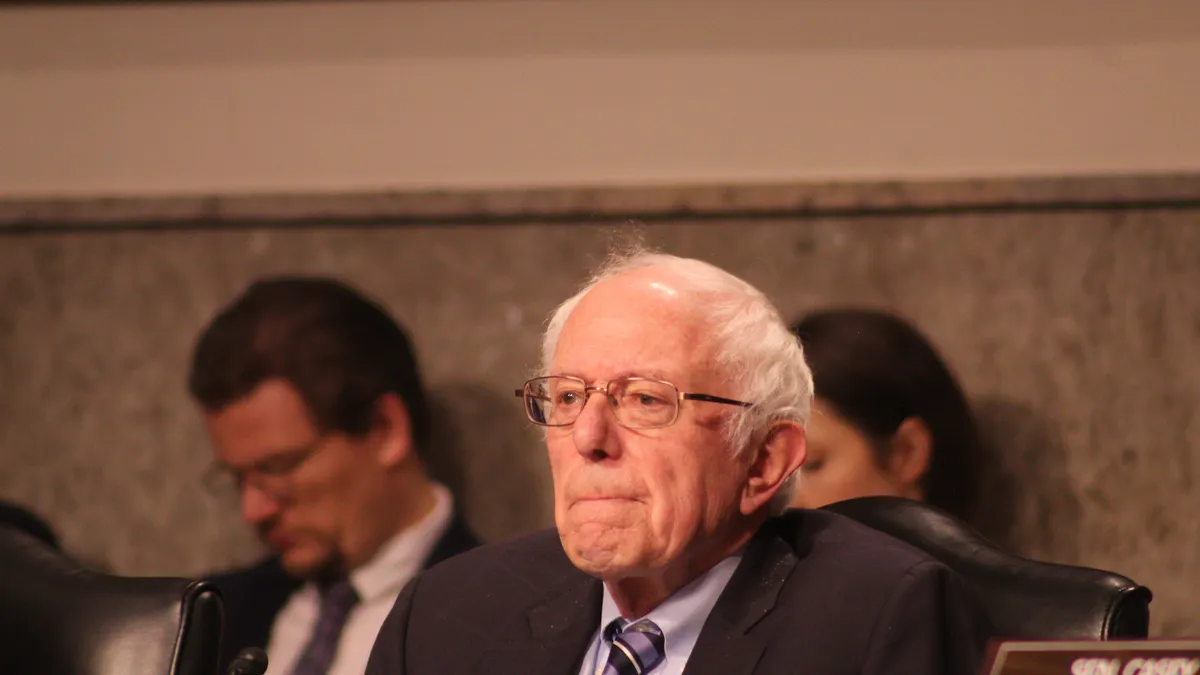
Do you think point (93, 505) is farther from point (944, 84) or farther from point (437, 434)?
point (944, 84)

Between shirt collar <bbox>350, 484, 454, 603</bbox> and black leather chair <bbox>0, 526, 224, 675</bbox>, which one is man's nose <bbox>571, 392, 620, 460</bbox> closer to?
black leather chair <bbox>0, 526, 224, 675</bbox>

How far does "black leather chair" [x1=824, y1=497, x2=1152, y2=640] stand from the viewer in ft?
5.48

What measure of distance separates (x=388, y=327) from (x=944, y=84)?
128cm

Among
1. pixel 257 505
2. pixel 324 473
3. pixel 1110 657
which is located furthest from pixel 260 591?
pixel 1110 657

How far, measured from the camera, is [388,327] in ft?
9.59

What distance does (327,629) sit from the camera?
9.27ft

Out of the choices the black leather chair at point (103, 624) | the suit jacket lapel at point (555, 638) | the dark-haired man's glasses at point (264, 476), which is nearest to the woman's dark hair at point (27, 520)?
the dark-haired man's glasses at point (264, 476)

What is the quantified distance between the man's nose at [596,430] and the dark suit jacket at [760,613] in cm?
23

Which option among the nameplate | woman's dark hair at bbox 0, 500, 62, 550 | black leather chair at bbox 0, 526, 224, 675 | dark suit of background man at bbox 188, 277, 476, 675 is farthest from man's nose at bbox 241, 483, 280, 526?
the nameplate

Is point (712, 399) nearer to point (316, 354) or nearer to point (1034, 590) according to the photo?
point (1034, 590)

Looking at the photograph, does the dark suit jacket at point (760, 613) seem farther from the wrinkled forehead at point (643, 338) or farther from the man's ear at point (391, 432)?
the man's ear at point (391, 432)

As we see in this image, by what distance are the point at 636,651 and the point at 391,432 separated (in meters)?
1.33

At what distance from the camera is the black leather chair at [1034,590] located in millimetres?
1671

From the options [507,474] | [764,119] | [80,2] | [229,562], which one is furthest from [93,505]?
[764,119]
